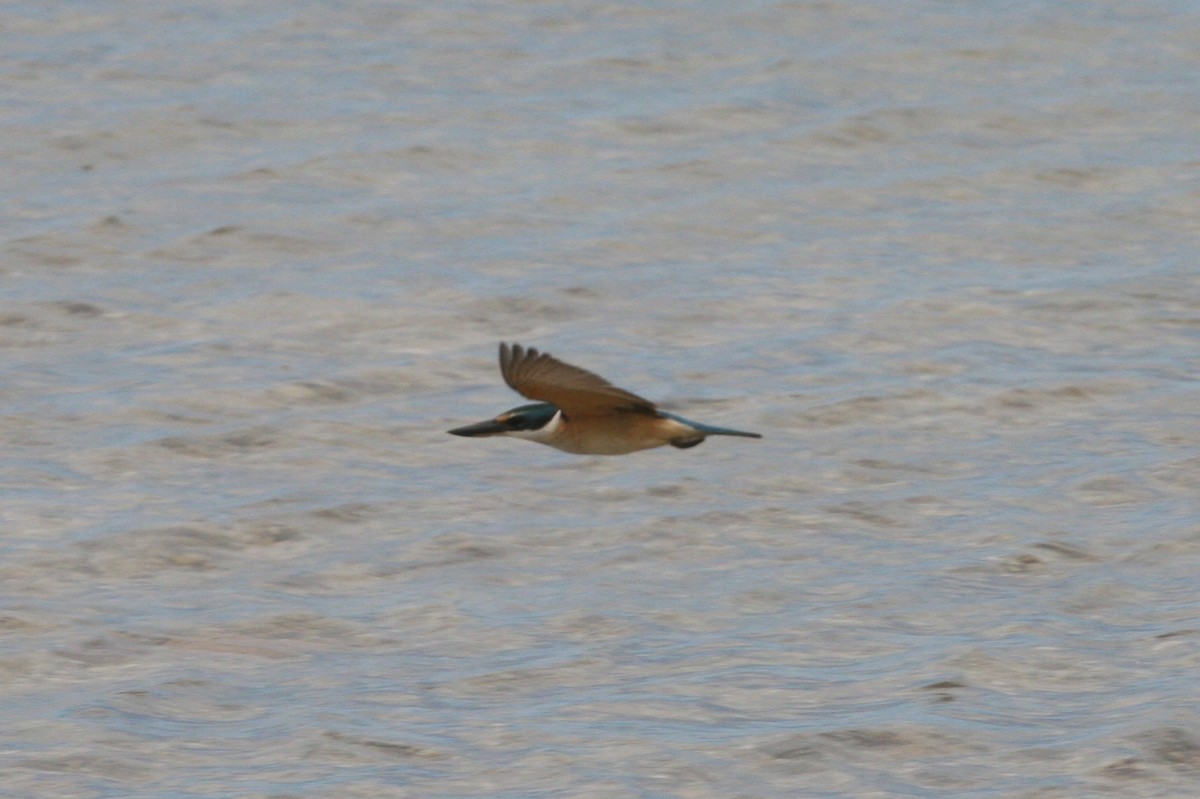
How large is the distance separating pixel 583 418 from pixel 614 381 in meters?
2.37

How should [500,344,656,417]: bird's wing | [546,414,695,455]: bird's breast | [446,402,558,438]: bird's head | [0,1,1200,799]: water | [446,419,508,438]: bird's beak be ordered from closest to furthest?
[0,1,1200,799]: water
[500,344,656,417]: bird's wing
[546,414,695,455]: bird's breast
[446,402,558,438]: bird's head
[446,419,508,438]: bird's beak

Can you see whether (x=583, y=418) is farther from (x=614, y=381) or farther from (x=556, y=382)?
(x=614, y=381)

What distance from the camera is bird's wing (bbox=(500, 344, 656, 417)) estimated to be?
7.45m

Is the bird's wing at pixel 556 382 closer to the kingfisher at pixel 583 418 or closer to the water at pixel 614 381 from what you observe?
the kingfisher at pixel 583 418

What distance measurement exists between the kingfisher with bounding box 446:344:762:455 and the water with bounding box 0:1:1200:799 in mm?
514

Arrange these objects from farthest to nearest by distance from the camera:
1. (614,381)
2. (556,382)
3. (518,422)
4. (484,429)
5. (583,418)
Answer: (614,381)
(484,429)
(518,422)
(583,418)
(556,382)

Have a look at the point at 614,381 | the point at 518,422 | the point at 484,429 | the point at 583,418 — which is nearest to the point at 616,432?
the point at 583,418

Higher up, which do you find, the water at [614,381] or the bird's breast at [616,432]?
the bird's breast at [616,432]

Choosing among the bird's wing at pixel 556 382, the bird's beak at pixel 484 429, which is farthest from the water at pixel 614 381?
the bird's wing at pixel 556 382

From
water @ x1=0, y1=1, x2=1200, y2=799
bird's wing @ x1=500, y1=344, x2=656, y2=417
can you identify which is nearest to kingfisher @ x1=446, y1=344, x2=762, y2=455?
bird's wing @ x1=500, y1=344, x2=656, y2=417

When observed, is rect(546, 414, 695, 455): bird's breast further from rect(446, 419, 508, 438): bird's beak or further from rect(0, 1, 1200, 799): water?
rect(0, 1, 1200, 799): water

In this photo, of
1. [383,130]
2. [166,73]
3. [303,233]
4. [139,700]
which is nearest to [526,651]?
[139,700]

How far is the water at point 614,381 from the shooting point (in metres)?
7.07

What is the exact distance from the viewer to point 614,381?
1031 cm
